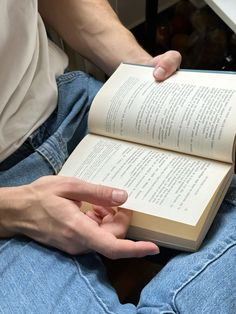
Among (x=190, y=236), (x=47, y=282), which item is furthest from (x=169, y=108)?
(x=47, y=282)

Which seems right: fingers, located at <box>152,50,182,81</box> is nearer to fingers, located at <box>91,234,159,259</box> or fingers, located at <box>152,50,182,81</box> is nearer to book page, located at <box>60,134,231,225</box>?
book page, located at <box>60,134,231,225</box>

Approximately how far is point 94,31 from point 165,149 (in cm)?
33

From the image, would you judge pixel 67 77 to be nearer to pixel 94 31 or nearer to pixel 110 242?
pixel 94 31

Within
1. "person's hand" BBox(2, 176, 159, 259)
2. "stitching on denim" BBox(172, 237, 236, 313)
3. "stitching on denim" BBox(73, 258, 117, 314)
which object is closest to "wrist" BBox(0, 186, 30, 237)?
"person's hand" BBox(2, 176, 159, 259)

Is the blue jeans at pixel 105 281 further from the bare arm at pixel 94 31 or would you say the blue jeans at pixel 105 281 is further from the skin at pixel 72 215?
the bare arm at pixel 94 31

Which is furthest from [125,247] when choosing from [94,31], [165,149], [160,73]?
[94,31]

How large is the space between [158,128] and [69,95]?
216mm

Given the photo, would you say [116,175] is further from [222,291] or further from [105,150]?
[222,291]

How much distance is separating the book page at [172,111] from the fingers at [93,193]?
13cm

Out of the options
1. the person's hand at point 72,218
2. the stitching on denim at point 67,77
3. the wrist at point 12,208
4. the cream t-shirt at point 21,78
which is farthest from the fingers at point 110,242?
the stitching on denim at point 67,77

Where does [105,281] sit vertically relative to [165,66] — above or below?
below

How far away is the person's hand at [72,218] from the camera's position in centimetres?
63

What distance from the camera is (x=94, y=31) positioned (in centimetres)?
95

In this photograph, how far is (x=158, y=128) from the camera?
2.40 ft
